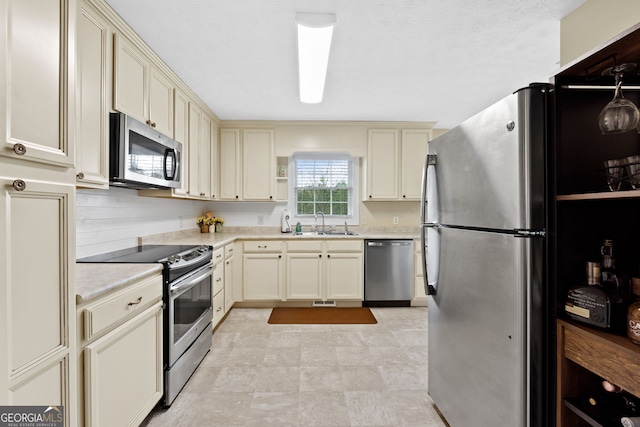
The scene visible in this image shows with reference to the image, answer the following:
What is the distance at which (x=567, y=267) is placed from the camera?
1.21 metres

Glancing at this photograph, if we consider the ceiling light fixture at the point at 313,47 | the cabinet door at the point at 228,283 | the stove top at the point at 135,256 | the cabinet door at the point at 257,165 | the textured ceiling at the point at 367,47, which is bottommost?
the cabinet door at the point at 228,283

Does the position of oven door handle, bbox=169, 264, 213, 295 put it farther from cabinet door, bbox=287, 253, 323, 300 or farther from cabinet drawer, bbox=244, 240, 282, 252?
cabinet door, bbox=287, 253, 323, 300

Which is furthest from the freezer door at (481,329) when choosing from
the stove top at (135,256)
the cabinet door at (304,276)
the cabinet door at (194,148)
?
the cabinet door at (194,148)

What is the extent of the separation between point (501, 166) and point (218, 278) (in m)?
2.84

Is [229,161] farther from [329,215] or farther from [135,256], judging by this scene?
[135,256]

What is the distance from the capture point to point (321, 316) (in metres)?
3.82

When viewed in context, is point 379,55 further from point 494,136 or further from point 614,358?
point 614,358

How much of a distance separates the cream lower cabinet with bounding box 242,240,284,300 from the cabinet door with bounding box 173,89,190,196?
46.2 inches

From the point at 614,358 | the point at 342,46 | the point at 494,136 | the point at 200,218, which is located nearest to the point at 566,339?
the point at 614,358

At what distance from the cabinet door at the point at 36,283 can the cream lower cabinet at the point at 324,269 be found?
2.94 metres

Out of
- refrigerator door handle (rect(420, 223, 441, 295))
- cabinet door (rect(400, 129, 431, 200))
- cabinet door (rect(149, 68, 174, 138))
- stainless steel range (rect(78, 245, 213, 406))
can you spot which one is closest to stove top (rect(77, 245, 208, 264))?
stainless steel range (rect(78, 245, 213, 406))

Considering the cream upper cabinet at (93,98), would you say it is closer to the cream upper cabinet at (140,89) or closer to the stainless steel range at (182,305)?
the cream upper cabinet at (140,89)

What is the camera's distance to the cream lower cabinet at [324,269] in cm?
407

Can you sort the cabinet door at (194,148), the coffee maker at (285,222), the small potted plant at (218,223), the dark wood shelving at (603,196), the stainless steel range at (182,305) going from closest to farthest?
1. the dark wood shelving at (603,196)
2. the stainless steel range at (182,305)
3. the cabinet door at (194,148)
4. the small potted plant at (218,223)
5. the coffee maker at (285,222)
